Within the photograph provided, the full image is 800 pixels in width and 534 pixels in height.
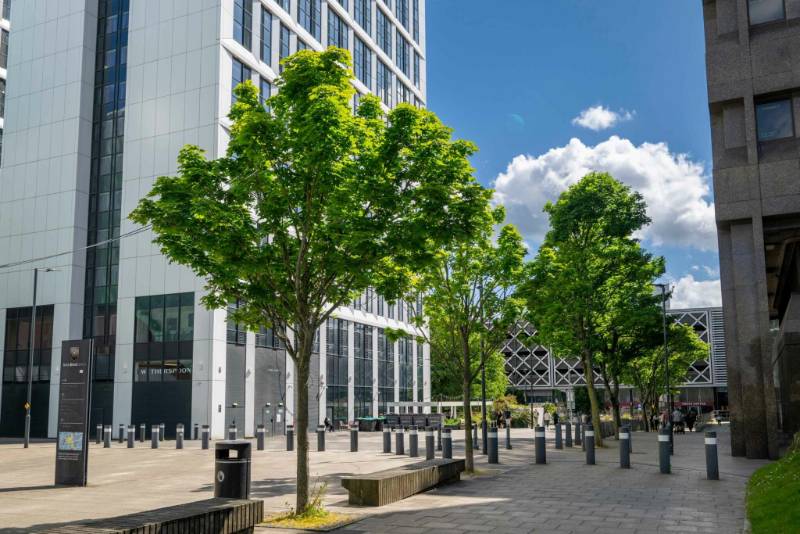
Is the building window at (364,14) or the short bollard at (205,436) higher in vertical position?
the building window at (364,14)

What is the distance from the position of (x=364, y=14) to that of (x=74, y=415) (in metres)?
53.7

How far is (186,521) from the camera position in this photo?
28.7 feet

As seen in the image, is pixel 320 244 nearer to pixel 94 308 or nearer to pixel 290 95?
pixel 290 95

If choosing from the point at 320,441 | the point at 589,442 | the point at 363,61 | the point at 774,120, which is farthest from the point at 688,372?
the point at 589,442

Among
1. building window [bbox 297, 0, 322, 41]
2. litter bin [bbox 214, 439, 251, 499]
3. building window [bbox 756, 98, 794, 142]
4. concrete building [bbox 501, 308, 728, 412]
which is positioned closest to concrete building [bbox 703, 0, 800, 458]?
building window [bbox 756, 98, 794, 142]

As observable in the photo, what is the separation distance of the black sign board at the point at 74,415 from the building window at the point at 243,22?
32853mm

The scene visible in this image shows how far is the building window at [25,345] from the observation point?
48.2m

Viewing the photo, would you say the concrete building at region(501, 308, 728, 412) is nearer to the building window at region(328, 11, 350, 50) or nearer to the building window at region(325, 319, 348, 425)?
the building window at region(325, 319, 348, 425)

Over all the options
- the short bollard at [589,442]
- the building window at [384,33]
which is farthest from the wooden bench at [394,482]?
the building window at [384,33]

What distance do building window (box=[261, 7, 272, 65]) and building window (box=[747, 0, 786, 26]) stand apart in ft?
105

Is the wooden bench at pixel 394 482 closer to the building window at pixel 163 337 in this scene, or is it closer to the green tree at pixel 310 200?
the green tree at pixel 310 200

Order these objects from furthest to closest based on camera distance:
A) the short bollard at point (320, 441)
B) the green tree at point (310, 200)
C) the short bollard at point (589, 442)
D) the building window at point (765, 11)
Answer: the short bollard at point (320, 441)
the building window at point (765, 11)
the short bollard at point (589, 442)
the green tree at point (310, 200)

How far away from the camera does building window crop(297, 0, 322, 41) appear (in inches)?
2127

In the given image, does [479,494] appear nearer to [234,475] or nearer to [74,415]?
[234,475]
